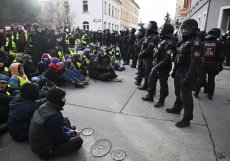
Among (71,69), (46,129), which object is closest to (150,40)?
(71,69)

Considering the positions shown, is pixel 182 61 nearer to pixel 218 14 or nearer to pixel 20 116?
pixel 20 116

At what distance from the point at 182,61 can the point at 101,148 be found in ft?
7.89

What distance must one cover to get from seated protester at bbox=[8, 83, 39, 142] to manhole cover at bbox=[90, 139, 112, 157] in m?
1.26

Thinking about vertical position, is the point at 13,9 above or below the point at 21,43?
above

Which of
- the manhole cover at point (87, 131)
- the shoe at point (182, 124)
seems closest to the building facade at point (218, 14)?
→ the shoe at point (182, 124)

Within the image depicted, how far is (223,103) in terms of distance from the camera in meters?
5.91

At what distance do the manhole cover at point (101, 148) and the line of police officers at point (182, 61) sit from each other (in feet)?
5.51

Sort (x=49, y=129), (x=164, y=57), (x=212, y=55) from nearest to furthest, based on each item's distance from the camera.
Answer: (x=49, y=129)
(x=164, y=57)
(x=212, y=55)

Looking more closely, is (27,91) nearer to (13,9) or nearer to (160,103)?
(160,103)

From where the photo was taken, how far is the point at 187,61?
418 centimetres

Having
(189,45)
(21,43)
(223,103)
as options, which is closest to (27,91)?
(189,45)

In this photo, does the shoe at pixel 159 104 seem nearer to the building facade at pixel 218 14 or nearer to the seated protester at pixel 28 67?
the seated protester at pixel 28 67

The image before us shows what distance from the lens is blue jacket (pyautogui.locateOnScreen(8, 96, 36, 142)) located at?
136 inches

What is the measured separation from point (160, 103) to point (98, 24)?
28035 mm
